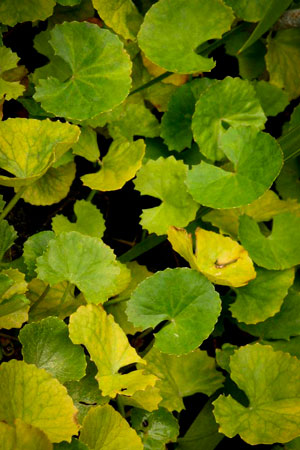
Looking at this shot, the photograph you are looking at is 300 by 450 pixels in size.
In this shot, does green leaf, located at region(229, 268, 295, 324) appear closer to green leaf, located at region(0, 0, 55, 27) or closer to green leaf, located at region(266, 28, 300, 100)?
green leaf, located at region(266, 28, 300, 100)

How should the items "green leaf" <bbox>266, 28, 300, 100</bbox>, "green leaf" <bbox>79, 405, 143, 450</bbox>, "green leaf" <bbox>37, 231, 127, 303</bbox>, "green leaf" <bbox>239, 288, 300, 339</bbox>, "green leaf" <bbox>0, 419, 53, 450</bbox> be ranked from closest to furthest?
"green leaf" <bbox>0, 419, 53, 450</bbox>
"green leaf" <bbox>79, 405, 143, 450</bbox>
"green leaf" <bbox>37, 231, 127, 303</bbox>
"green leaf" <bbox>239, 288, 300, 339</bbox>
"green leaf" <bbox>266, 28, 300, 100</bbox>

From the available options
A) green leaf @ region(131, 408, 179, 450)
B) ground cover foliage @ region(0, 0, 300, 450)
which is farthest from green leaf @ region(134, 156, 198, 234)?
green leaf @ region(131, 408, 179, 450)

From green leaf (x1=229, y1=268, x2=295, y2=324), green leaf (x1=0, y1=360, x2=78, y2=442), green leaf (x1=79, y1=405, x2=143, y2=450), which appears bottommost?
green leaf (x1=229, y1=268, x2=295, y2=324)

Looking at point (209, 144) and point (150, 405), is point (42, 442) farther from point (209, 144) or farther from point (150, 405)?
point (209, 144)

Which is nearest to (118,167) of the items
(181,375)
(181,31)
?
(181,31)

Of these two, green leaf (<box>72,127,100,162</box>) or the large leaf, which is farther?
green leaf (<box>72,127,100,162</box>)

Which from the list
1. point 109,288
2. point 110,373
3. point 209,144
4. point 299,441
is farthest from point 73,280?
point 299,441
